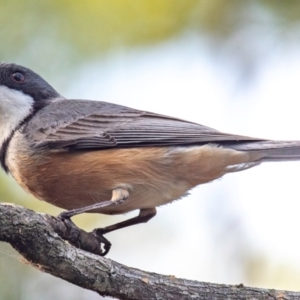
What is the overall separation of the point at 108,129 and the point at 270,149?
5.31 ft

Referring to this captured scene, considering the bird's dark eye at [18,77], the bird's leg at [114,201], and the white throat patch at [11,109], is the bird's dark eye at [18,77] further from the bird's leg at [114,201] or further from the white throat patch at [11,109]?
the bird's leg at [114,201]

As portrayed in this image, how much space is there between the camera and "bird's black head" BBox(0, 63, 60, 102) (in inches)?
246

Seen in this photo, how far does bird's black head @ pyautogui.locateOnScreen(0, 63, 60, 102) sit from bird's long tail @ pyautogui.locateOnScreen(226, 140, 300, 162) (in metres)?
2.28

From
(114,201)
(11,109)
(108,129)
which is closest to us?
(114,201)

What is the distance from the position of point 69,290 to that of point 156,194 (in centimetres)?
221

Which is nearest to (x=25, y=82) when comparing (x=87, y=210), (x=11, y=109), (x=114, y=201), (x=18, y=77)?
(x=18, y=77)

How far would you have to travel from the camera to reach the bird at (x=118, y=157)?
528 centimetres

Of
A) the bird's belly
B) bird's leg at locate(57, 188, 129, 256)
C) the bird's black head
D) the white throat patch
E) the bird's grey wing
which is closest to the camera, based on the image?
bird's leg at locate(57, 188, 129, 256)

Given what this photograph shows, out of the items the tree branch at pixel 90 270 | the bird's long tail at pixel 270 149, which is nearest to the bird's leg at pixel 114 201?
the tree branch at pixel 90 270

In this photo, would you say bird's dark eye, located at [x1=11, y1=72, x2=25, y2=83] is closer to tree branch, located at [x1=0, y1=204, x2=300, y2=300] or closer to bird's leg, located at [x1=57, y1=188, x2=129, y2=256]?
bird's leg, located at [x1=57, y1=188, x2=129, y2=256]

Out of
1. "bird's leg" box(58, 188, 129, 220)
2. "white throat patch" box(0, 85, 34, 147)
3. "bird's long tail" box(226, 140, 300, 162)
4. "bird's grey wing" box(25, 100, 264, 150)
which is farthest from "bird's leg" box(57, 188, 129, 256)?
"white throat patch" box(0, 85, 34, 147)

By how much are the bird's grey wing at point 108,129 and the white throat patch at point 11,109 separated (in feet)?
0.56

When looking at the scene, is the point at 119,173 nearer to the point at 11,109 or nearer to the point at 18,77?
the point at 11,109

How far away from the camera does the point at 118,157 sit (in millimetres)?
5418
